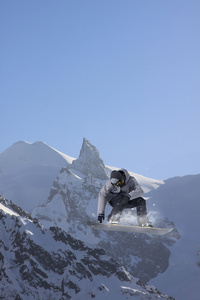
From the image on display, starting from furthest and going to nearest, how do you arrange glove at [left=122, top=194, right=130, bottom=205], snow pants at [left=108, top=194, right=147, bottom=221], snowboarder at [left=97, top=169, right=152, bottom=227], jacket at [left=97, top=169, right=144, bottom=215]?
snow pants at [left=108, top=194, right=147, bottom=221], glove at [left=122, top=194, right=130, bottom=205], jacket at [left=97, top=169, right=144, bottom=215], snowboarder at [left=97, top=169, right=152, bottom=227]

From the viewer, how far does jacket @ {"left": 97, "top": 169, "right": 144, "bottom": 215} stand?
13.1m

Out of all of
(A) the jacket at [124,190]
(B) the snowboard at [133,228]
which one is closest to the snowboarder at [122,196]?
(A) the jacket at [124,190]

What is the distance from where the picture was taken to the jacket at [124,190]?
1306cm

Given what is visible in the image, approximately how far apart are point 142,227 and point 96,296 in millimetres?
188096

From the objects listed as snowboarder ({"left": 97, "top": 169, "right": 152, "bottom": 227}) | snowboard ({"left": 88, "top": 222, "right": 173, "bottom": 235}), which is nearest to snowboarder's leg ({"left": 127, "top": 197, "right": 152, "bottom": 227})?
snowboarder ({"left": 97, "top": 169, "right": 152, "bottom": 227})

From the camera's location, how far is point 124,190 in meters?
13.3

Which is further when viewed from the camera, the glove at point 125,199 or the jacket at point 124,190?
the glove at point 125,199

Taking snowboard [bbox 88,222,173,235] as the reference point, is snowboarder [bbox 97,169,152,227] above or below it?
above

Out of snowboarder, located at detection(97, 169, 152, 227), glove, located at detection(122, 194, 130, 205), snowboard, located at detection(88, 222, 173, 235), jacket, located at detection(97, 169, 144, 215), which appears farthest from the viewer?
snowboard, located at detection(88, 222, 173, 235)

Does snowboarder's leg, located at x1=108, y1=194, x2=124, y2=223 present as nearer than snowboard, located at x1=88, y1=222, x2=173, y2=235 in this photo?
Yes

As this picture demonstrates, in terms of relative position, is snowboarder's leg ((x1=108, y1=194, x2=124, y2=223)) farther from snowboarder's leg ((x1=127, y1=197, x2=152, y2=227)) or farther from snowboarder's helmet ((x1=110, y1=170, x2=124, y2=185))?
snowboarder's helmet ((x1=110, y1=170, x2=124, y2=185))

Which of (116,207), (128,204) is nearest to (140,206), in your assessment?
(128,204)

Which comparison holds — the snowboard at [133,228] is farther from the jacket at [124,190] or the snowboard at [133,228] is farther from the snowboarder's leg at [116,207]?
the jacket at [124,190]

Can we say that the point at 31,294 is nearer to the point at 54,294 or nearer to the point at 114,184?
the point at 54,294
